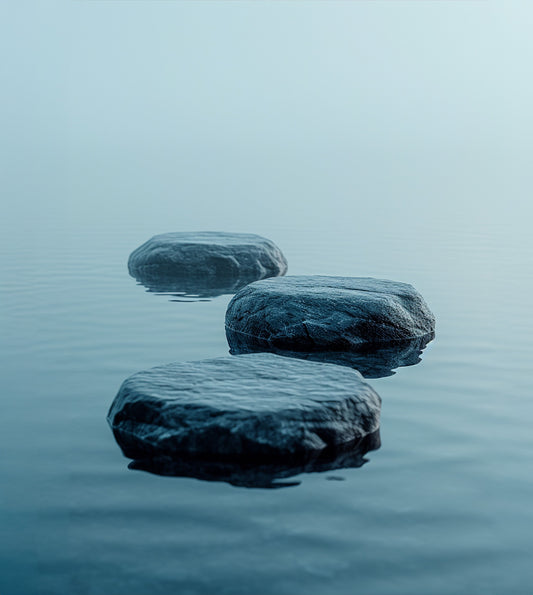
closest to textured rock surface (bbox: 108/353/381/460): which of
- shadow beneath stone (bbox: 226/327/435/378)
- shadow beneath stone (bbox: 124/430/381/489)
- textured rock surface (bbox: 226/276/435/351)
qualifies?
shadow beneath stone (bbox: 124/430/381/489)

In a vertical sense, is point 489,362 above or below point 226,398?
below

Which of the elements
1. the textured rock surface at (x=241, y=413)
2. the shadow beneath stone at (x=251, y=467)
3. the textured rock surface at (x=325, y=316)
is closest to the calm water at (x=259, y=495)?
the shadow beneath stone at (x=251, y=467)

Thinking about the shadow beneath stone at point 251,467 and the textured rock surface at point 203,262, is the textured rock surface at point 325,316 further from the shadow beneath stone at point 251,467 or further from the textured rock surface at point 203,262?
the textured rock surface at point 203,262

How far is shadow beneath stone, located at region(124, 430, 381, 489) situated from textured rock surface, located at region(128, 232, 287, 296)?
26.4ft

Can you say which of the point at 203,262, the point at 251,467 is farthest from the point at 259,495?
the point at 203,262

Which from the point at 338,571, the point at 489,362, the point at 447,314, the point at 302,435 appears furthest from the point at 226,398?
the point at 447,314

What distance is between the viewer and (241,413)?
6.28m

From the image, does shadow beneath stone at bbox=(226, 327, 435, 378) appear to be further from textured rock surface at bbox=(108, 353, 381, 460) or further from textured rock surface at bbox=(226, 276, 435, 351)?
textured rock surface at bbox=(108, 353, 381, 460)

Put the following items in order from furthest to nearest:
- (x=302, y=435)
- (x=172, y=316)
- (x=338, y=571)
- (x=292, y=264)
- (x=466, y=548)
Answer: (x=292, y=264)
(x=172, y=316)
(x=302, y=435)
(x=466, y=548)
(x=338, y=571)

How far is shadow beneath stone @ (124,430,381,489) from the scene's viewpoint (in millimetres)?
5898

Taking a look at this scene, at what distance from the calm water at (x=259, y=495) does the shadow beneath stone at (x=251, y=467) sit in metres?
0.11

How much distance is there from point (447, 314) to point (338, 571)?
7.83 metres

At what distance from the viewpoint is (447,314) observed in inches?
481

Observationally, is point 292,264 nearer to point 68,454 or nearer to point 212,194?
point 68,454
